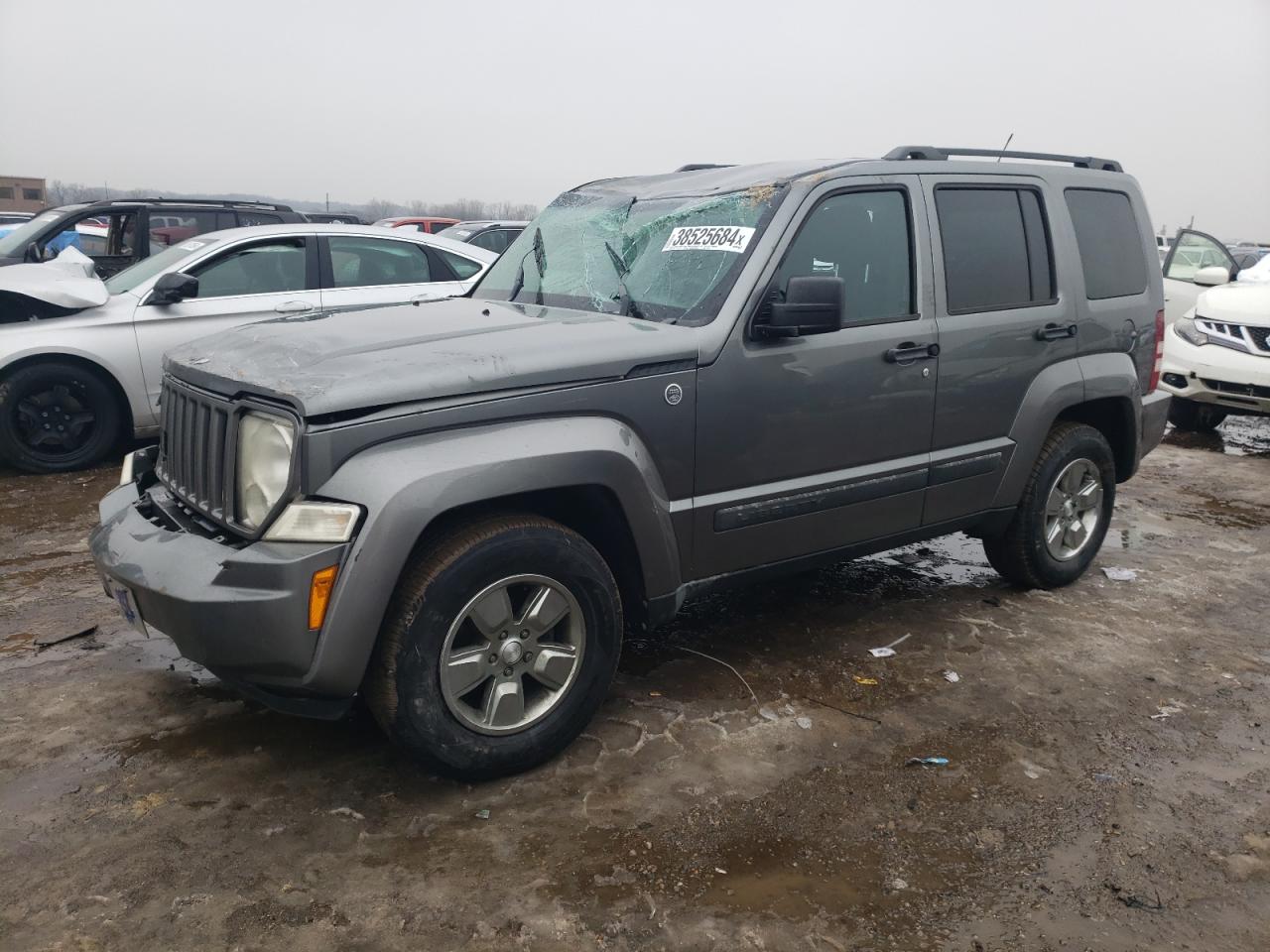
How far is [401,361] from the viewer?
281 cm

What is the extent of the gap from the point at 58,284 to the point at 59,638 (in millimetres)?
3537

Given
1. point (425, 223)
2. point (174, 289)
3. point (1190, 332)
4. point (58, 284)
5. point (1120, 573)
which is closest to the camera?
point (1120, 573)

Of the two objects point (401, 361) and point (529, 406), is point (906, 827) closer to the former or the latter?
point (529, 406)

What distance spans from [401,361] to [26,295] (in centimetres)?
503

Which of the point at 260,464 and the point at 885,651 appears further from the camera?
the point at 885,651

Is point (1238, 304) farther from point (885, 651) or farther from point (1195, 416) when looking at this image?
point (885, 651)

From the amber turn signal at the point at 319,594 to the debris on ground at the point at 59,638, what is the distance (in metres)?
2.02

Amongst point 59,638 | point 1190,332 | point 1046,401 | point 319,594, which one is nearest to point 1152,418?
point 1046,401

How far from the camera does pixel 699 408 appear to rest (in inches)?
→ 127

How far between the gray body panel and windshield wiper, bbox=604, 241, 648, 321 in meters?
0.16

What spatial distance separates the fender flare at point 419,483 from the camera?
2.61 metres

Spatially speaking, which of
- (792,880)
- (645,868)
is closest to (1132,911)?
(792,880)

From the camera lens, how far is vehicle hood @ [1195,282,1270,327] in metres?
7.91

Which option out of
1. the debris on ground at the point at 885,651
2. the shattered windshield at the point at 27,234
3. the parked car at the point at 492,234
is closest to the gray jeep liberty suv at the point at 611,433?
the debris on ground at the point at 885,651
